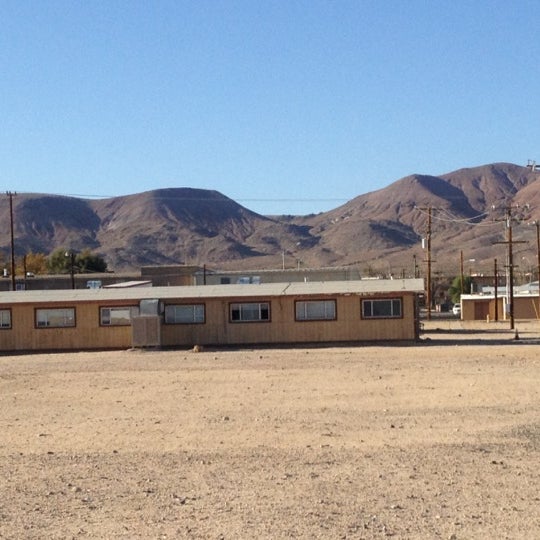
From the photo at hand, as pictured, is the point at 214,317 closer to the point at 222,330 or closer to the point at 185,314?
the point at 222,330

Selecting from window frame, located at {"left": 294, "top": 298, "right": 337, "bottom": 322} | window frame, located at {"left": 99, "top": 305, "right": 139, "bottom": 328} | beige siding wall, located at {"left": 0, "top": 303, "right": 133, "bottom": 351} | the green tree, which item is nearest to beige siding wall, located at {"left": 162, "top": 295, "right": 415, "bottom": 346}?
window frame, located at {"left": 294, "top": 298, "right": 337, "bottom": 322}

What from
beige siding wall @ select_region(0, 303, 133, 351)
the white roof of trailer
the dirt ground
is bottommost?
the dirt ground

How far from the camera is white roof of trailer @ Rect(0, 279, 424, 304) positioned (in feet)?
131

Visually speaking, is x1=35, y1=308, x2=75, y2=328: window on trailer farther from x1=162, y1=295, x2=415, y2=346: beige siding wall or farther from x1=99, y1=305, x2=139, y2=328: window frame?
x1=162, y1=295, x2=415, y2=346: beige siding wall

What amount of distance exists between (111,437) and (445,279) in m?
109

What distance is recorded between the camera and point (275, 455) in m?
14.0

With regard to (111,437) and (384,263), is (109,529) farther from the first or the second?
(384,263)

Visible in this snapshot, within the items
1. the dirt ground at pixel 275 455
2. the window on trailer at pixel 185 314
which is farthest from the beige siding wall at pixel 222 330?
the dirt ground at pixel 275 455

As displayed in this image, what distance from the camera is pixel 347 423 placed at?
17.2 metres

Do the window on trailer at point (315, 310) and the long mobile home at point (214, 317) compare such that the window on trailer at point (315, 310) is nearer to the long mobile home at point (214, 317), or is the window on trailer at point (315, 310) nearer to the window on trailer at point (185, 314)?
the long mobile home at point (214, 317)

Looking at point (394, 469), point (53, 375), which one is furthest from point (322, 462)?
point (53, 375)

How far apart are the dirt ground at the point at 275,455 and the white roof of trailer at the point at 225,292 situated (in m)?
11.7

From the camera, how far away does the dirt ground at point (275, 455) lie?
9992 millimetres

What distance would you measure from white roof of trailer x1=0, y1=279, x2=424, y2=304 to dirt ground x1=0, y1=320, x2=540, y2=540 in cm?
1175
